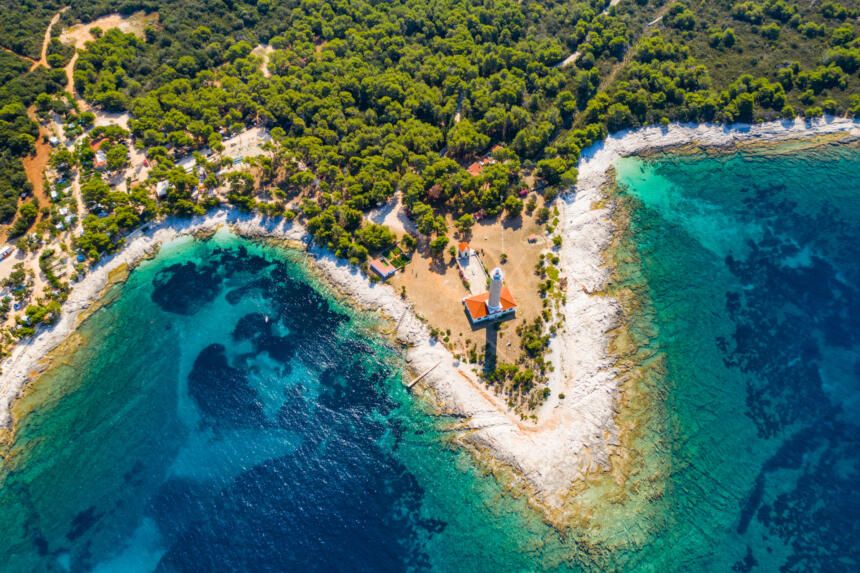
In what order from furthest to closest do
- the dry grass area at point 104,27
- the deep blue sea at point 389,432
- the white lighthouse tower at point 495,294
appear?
1. the dry grass area at point 104,27
2. the white lighthouse tower at point 495,294
3. the deep blue sea at point 389,432

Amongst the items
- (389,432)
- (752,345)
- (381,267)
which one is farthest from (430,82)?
(752,345)

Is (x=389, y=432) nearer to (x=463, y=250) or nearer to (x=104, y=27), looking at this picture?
(x=463, y=250)

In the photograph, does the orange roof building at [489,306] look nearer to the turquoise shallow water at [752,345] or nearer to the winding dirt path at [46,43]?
the turquoise shallow water at [752,345]

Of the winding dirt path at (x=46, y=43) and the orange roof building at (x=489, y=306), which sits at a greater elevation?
the winding dirt path at (x=46, y=43)

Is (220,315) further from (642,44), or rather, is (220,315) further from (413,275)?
(642,44)

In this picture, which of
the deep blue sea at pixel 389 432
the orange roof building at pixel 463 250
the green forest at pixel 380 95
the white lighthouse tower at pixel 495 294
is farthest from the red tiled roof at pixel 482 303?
the deep blue sea at pixel 389 432
